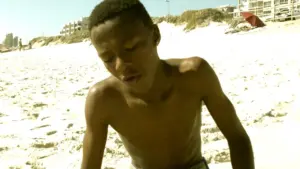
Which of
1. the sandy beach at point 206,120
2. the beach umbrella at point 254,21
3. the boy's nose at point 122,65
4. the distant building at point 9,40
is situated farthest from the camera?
the distant building at point 9,40

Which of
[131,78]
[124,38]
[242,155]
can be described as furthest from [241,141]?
[124,38]

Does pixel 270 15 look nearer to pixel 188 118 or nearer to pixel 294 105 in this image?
pixel 294 105

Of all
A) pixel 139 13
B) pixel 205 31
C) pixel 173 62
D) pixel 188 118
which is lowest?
pixel 205 31

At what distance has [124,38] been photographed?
146 cm

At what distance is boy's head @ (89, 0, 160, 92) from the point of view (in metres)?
1.46

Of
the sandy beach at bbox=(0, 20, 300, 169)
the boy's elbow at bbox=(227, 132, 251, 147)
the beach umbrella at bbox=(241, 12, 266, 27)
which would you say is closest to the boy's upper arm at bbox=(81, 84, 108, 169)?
the boy's elbow at bbox=(227, 132, 251, 147)

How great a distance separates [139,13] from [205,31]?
1808cm

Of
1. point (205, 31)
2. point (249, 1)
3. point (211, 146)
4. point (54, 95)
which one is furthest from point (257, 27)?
point (211, 146)

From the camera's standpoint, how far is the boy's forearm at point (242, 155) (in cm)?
178

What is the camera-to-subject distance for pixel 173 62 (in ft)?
5.95

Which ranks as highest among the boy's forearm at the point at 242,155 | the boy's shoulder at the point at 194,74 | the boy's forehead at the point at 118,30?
the boy's forehead at the point at 118,30

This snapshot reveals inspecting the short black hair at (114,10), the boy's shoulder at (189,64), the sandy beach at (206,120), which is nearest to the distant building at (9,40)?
the sandy beach at (206,120)

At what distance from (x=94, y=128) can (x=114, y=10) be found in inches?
22.3

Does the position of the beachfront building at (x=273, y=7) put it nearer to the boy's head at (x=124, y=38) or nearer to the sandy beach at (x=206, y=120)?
the sandy beach at (x=206, y=120)
